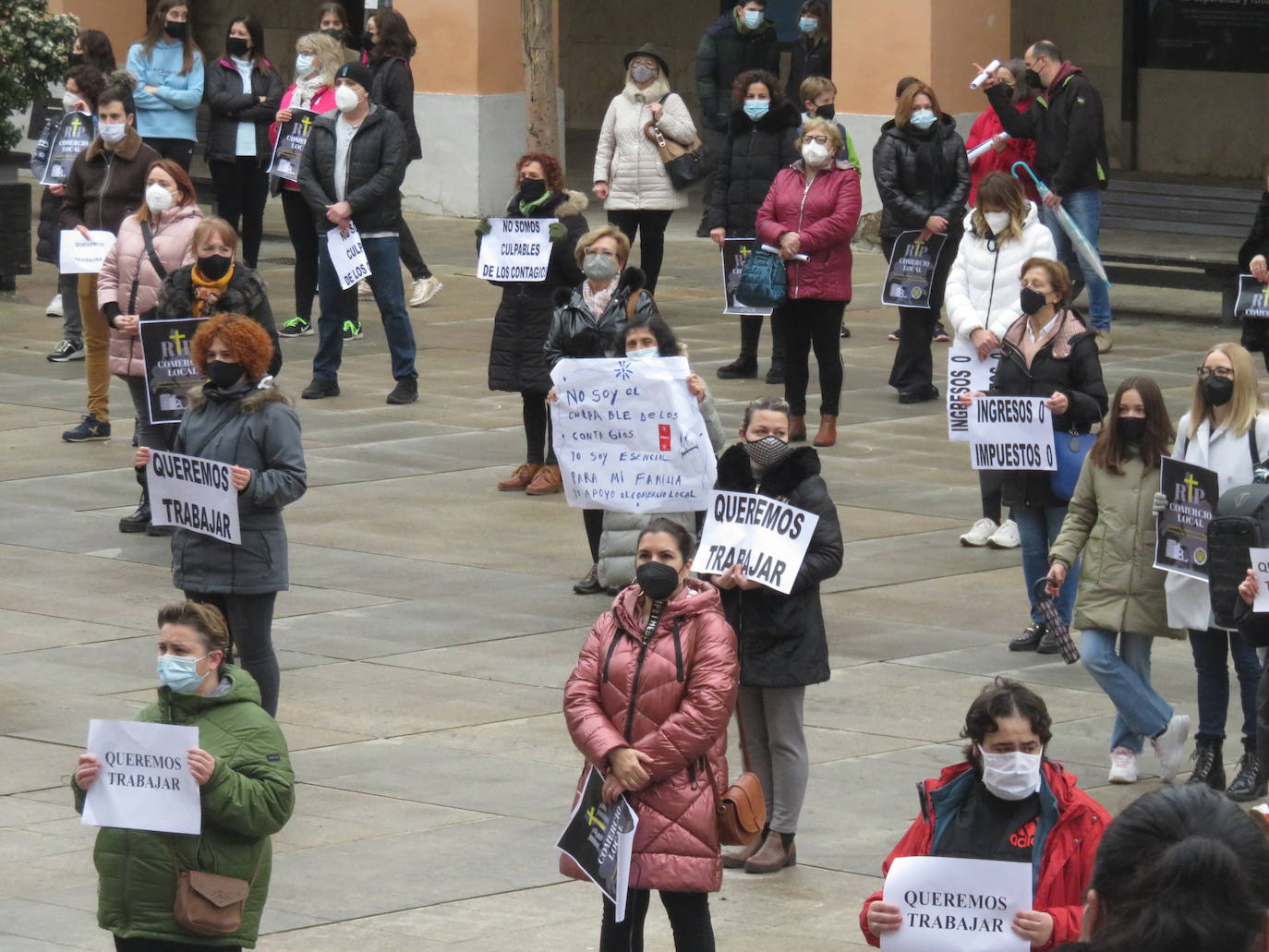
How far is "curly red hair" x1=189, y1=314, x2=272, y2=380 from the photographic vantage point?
8.62 metres

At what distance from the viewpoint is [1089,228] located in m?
17.7

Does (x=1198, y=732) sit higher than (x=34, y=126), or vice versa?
(x=34, y=126)

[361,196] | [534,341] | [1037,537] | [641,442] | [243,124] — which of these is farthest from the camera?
[243,124]

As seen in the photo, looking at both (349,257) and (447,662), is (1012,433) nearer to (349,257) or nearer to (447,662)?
(447,662)

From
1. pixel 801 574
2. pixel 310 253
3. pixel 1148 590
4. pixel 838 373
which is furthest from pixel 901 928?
pixel 310 253

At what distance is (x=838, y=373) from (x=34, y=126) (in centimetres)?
951

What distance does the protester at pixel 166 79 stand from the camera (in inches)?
770

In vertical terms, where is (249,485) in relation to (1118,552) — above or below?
above

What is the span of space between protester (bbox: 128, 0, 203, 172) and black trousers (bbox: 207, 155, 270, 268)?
478mm

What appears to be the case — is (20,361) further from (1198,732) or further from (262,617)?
(1198,732)

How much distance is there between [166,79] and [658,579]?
14.0 meters

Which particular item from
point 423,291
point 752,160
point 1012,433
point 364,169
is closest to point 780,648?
point 1012,433

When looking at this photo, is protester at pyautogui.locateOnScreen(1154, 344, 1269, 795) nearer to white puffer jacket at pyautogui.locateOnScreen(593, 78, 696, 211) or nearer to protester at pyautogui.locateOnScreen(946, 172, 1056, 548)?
protester at pyautogui.locateOnScreen(946, 172, 1056, 548)

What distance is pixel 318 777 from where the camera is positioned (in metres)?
8.70
